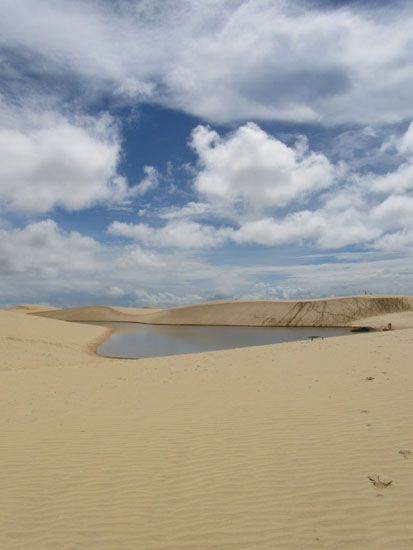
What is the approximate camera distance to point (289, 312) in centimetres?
6456

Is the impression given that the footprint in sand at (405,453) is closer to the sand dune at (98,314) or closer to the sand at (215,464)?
the sand at (215,464)

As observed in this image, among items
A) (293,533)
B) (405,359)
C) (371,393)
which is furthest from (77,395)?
(405,359)

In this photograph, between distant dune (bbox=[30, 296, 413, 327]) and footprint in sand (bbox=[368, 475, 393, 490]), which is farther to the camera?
distant dune (bbox=[30, 296, 413, 327])

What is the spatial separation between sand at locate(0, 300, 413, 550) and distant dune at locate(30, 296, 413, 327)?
148 feet

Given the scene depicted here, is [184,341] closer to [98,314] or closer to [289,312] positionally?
[289,312]

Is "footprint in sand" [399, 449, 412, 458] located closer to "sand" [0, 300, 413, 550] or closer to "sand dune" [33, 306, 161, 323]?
"sand" [0, 300, 413, 550]

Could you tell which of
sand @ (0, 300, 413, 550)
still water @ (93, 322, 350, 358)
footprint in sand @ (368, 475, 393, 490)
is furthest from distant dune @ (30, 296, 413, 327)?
footprint in sand @ (368, 475, 393, 490)

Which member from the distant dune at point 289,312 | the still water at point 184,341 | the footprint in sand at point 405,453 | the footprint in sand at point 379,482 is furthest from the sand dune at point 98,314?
the footprint in sand at point 379,482

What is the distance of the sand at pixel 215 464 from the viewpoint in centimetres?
448

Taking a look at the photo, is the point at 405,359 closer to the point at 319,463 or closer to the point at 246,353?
the point at 246,353

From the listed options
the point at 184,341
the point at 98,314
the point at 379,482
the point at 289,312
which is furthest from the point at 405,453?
the point at 98,314

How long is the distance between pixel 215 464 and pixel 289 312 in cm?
5977

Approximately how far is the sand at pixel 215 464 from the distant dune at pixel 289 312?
1771 inches

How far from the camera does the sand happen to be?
448cm
